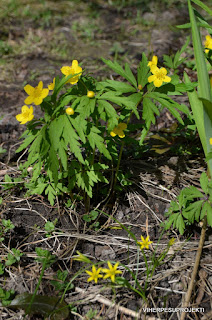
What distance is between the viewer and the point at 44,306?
1699mm

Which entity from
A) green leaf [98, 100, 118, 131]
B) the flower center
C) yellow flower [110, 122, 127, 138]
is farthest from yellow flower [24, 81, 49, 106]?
yellow flower [110, 122, 127, 138]

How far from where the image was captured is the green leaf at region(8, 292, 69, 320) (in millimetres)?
1670

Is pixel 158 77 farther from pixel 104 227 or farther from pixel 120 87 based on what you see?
pixel 104 227

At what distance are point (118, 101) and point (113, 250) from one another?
948 mm

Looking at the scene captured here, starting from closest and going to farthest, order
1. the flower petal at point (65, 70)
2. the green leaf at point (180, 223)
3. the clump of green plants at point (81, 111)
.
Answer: the clump of green plants at point (81, 111) → the flower petal at point (65, 70) → the green leaf at point (180, 223)

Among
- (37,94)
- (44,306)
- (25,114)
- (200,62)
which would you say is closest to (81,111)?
(37,94)

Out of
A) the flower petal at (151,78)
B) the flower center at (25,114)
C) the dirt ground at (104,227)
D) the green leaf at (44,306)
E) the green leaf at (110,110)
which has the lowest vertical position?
the green leaf at (44,306)

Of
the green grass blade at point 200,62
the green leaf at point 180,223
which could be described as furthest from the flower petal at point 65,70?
the green leaf at point 180,223

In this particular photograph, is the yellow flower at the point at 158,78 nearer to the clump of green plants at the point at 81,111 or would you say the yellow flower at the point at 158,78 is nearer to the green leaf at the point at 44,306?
the clump of green plants at the point at 81,111

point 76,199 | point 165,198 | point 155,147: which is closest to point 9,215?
point 76,199

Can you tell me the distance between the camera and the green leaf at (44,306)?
5.48ft

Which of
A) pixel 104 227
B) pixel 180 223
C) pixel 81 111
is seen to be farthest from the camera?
pixel 104 227

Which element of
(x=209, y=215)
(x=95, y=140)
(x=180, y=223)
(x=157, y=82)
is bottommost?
(x=180, y=223)

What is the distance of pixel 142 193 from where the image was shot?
7.47 feet
